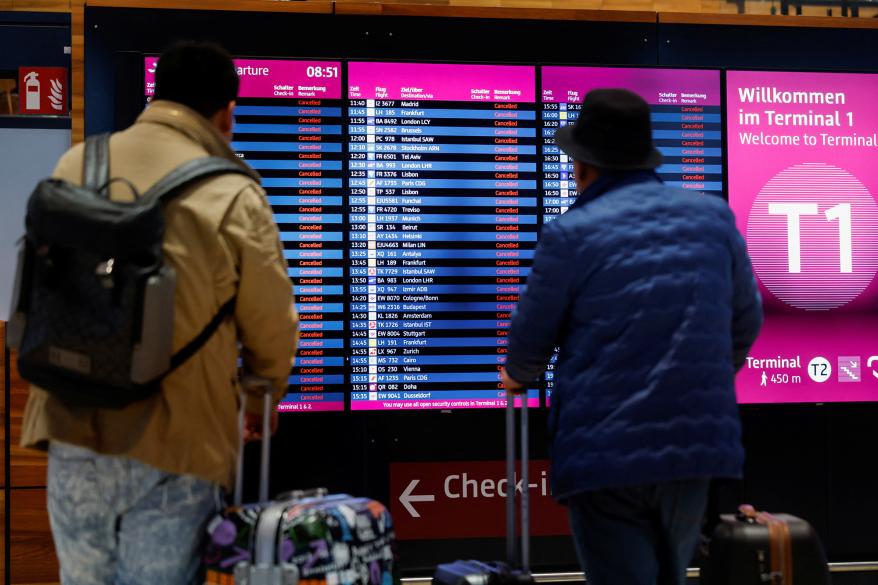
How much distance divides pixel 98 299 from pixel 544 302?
1029mm

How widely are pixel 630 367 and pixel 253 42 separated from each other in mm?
2824

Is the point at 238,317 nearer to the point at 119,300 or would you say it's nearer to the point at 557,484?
the point at 119,300

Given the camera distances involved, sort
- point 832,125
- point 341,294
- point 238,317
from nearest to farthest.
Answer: point 238,317 → point 341,294 → point 832,125

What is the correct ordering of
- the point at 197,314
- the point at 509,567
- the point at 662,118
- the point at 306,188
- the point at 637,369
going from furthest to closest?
the point at 662,118 → the point at 306,188 → the point at 509,567 → the point at 637,369 → the point at 197,314

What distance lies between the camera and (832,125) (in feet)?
15.9

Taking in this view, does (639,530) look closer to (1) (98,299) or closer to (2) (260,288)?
(2) (260,288)

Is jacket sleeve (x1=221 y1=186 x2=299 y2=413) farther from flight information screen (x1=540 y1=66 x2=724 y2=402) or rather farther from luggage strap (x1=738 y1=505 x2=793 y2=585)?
flight information screen (x1=540 y1=66 x2=724 y2=402)

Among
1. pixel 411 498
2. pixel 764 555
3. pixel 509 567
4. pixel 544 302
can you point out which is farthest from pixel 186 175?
pixel 411 498

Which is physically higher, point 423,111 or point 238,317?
point 423,111

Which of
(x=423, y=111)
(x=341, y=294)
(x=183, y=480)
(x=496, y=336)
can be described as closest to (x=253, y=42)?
(x=423, y=111)

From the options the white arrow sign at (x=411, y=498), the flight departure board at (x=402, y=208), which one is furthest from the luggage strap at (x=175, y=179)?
the white arrow sign at (x=411, y=498)

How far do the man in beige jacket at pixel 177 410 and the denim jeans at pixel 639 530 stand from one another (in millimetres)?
840

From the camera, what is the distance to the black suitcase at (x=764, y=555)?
2.90m

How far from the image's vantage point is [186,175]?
2.30 metres
